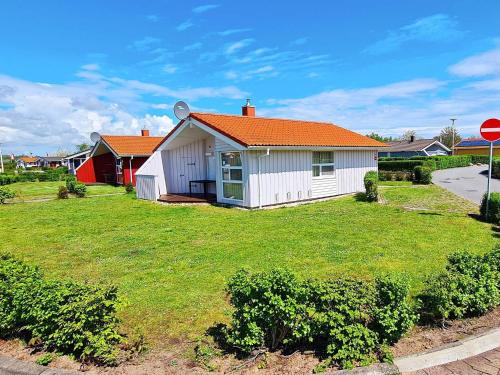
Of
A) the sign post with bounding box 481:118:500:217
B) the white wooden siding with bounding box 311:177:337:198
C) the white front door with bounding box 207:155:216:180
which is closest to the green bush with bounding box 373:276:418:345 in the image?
the sign post with bounding box 481:118:500:217

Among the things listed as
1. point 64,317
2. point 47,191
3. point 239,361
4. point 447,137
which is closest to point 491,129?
point 239,361

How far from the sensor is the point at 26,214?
560 inches

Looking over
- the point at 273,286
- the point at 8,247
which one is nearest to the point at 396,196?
the point at 273,286

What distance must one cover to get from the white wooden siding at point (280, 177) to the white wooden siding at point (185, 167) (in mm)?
4751

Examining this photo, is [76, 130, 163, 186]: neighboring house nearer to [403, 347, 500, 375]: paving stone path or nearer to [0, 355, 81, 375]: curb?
[0, 355, 81, 375]: curb

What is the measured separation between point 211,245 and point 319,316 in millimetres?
5157

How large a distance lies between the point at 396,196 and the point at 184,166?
1064 cm

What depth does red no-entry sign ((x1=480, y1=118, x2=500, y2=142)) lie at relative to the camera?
10.0 m

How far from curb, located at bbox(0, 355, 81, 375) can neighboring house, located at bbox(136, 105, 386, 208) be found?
9776mm

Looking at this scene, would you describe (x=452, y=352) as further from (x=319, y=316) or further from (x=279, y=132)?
(x=279, y=132)

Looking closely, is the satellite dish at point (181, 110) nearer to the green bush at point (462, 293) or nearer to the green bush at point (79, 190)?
the green bush at point (79, 190)

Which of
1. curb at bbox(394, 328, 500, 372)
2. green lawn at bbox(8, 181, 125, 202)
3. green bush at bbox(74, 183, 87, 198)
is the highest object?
green bush at bbox(74, 183, 87, 198)

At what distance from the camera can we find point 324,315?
3.43m

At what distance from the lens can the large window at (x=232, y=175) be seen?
13542 mm
